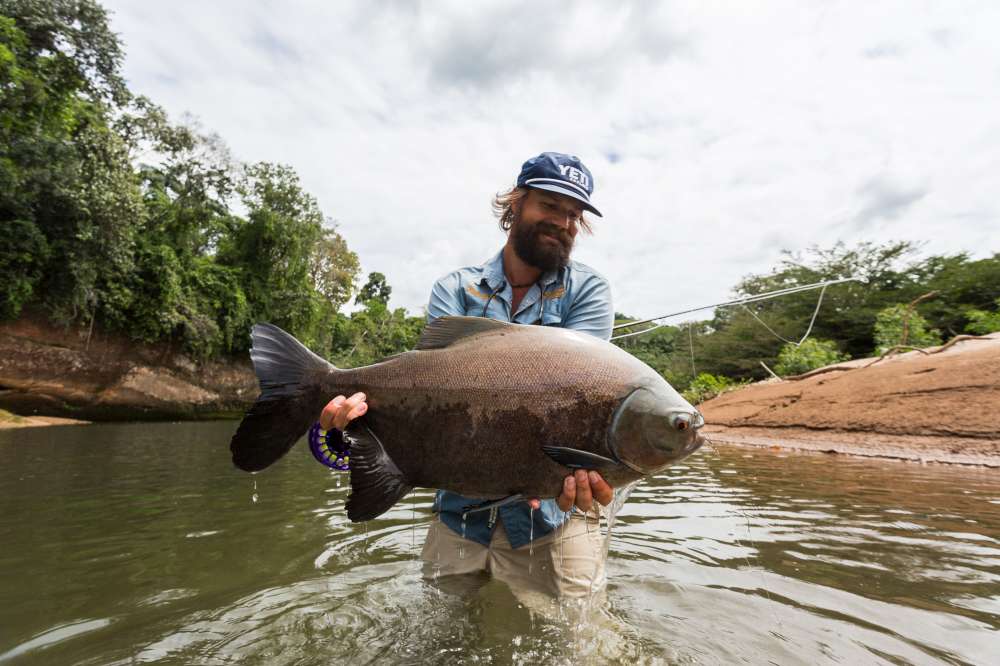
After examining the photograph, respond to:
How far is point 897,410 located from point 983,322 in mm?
7821

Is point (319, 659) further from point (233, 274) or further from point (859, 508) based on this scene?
point (233, 274)

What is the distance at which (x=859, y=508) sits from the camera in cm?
528

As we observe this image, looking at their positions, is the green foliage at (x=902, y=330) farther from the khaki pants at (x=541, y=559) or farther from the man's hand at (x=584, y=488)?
the man's hand at (x=584, y=488)

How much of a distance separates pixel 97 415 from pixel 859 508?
77.4 feet

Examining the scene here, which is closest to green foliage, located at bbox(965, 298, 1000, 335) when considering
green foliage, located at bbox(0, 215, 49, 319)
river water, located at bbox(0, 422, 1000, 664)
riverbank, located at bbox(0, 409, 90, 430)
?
river water, located at bbox(0, 422, 1000, 664)

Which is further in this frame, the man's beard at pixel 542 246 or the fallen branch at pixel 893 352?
the fallen branch at pixel 893 352

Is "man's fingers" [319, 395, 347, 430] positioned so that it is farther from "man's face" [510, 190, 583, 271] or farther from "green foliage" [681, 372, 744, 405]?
"green foliage" [681, 372, 744, 405]

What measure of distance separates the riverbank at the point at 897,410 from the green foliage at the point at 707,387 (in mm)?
5078

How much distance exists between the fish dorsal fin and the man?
367 millimetres

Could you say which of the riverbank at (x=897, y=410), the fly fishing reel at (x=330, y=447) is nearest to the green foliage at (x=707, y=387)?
the riverbank at (x=897, y=410)

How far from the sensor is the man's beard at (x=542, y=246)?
2768 millimetres

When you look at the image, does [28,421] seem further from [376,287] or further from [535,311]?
[376,287]

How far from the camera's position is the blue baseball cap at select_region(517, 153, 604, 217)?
266cm

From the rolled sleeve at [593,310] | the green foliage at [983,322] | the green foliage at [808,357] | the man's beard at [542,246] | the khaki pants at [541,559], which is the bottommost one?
the khaki pants at [541,559]
